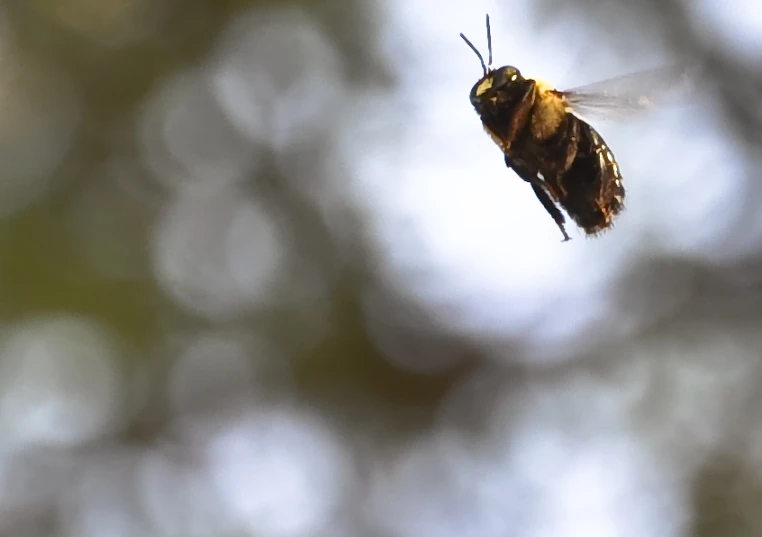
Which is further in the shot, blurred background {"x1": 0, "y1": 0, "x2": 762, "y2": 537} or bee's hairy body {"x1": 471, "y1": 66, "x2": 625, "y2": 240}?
blurred background {"x1": 0, "y1": 0, "x2": 762, "y2": 537}

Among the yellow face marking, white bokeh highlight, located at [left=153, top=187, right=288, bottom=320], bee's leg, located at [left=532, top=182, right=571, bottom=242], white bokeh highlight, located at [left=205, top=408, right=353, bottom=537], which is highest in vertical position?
white bokeh highlight, located at [left=153, top=187, right=288, bottom=320]

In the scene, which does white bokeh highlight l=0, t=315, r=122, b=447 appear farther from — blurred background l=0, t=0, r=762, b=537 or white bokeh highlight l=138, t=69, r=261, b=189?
white bokeh highlight l=138, t=69, r=261, b=189

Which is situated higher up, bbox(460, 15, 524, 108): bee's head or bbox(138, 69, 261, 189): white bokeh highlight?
bbox(138, 69, 261, 189): white bokeh highlight

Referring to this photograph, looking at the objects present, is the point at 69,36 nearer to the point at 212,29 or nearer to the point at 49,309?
the point at 212,29

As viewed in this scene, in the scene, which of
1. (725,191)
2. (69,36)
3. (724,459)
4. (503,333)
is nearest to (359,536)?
(503,333)

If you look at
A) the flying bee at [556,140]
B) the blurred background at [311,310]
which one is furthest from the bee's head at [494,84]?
the blurred background at [311,310]

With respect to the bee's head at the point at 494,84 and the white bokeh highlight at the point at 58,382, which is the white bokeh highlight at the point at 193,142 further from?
the bee's head at the point at 494,84

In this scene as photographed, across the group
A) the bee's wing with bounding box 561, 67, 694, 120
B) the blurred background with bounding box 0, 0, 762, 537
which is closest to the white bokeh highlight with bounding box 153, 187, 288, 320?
the blurred background with bounding box 0, 0, 762, 537
